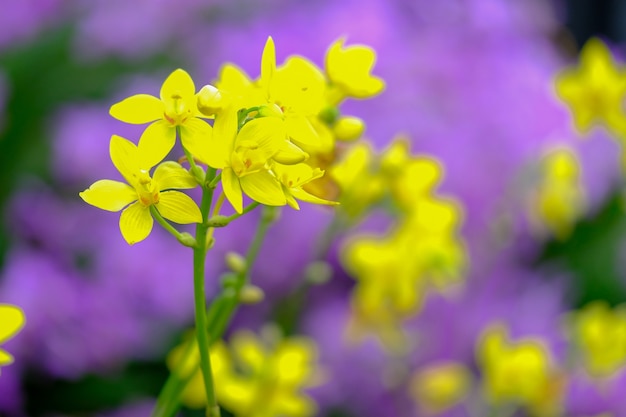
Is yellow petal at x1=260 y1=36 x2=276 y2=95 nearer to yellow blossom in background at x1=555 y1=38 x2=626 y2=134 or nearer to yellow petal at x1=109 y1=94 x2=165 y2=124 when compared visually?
yellow petal at x1=109 y1=94 x2=165 y2=124

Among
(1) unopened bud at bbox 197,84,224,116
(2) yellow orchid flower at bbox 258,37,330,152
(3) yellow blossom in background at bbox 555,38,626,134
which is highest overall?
(3) yellow blossom in background at bbox 555,38,626,134

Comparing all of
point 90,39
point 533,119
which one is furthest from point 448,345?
point 90,39

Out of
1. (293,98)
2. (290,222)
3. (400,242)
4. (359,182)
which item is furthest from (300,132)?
(290,222)

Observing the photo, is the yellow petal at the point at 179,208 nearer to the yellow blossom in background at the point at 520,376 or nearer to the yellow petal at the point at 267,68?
the yellow petal at the point at 267,68

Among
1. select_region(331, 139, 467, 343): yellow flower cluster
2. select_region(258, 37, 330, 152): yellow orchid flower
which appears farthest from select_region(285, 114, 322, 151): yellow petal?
select_region(331, 139, 467, 343): yellow flower cluster

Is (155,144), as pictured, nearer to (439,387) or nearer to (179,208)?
(179,208)

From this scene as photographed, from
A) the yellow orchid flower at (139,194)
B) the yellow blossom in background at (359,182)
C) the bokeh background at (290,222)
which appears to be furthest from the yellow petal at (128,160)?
the bokeh background at (290,222)
